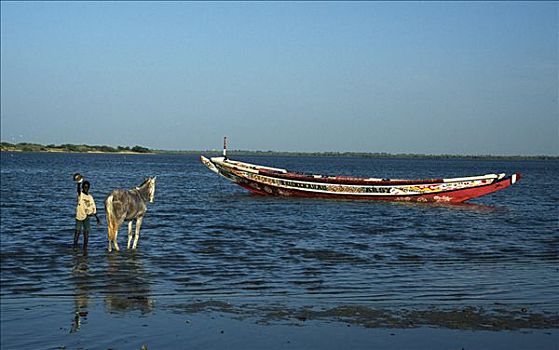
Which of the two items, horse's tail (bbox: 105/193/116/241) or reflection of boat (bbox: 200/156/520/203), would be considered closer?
horse's tail (bbox: 105/193/116/241)

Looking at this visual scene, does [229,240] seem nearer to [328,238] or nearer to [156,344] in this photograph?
[328,238]

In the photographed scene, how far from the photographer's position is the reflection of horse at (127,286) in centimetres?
1103

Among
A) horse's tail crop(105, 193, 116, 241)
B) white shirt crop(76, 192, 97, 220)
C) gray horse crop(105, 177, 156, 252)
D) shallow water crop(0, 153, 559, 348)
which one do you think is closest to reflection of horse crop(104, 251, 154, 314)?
shallow water crop(0, 153, 559, 348)

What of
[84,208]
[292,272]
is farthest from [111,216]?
[292,272]

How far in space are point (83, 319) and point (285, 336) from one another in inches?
110

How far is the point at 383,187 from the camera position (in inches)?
1512

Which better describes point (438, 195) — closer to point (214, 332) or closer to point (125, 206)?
point (125, 206)

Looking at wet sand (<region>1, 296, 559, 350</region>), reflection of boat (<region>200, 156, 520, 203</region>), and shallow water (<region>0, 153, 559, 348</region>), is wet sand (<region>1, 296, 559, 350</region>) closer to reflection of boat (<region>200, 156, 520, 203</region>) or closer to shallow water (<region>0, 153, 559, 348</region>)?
shallow water (<region>0, 153, 559, 348</region>)

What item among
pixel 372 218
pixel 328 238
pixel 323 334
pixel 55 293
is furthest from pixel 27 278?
pixel 372 218

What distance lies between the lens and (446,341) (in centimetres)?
924

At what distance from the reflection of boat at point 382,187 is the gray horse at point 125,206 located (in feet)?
68.1

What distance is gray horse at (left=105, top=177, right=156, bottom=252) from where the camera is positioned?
17141 mm

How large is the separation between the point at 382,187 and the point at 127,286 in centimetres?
2682

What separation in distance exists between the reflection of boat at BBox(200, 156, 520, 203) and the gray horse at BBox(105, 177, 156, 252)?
68.1 feet
